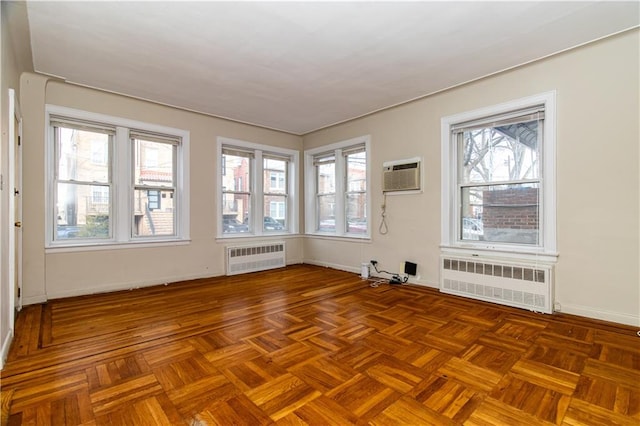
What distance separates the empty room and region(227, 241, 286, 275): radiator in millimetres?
44

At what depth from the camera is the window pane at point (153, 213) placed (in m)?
4.44

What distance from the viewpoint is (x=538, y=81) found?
3.30 meters

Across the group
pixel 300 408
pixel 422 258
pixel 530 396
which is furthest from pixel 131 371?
pixel 422 258

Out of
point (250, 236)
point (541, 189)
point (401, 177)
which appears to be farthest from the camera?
point (250, 236)

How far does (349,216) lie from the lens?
553 centimetres

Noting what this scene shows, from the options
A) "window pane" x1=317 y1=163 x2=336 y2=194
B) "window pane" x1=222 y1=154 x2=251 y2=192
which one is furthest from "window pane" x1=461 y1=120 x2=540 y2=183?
"window pane" x1=222 y1=154 x2=251 y2=192

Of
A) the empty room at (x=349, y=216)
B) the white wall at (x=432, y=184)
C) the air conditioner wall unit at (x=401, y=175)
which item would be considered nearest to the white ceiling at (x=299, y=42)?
the empty room at (x=349, y=216)

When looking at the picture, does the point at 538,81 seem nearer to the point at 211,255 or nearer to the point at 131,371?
the point at 131,371

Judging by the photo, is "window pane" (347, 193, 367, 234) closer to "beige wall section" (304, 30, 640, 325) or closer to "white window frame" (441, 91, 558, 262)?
"white window frame" (441, 91, 558, 262)

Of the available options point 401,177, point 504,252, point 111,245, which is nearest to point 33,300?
point 111,245

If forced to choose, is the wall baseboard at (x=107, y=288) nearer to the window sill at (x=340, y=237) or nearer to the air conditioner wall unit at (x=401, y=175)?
the window sill at (x=340, y=237)

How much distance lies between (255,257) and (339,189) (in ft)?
6.06

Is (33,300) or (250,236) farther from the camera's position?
(250,236)

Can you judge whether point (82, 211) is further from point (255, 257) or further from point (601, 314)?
point (601, 314)
